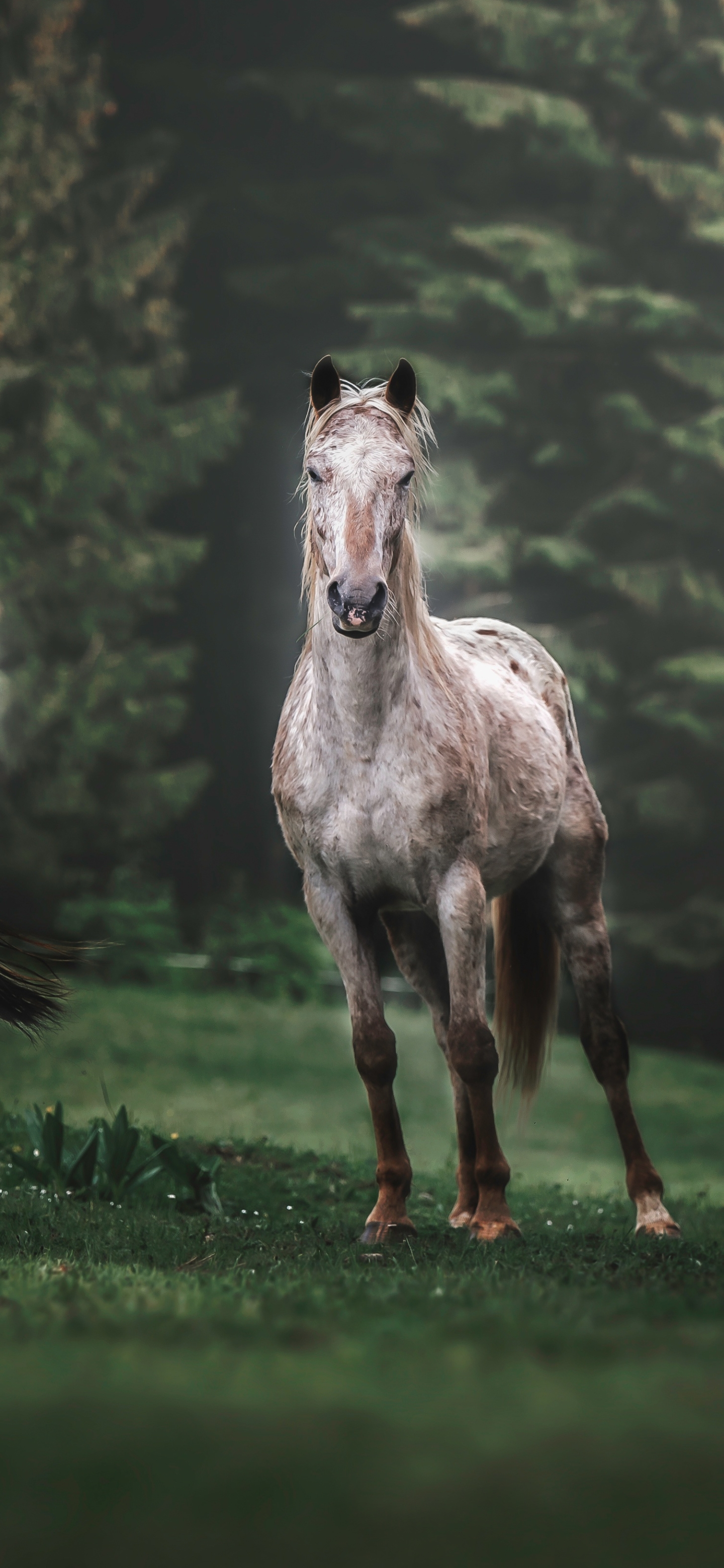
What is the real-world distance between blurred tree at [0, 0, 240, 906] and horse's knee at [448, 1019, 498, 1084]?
7758mm

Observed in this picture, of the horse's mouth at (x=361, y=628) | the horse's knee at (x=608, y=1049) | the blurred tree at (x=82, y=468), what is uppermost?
the blurred tree at (x=82, y=468)

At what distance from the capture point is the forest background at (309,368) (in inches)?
447

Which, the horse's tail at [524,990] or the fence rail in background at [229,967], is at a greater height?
the fence rail in background at [229,967]

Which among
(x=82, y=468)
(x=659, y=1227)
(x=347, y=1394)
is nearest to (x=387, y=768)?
(x=659, y=1227)

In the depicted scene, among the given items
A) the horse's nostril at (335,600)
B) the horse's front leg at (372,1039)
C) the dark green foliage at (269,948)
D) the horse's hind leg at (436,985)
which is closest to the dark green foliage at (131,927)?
the dark green foliage at (269,948)

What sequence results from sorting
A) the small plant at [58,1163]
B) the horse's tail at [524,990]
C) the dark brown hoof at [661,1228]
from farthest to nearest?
the horse's tail at [524,990] < the dark brown hoof at [661,1228] < the small plant at [58,1163]

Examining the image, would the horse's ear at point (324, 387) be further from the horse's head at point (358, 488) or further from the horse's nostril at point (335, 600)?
the horse's nostril at point (335, 600)

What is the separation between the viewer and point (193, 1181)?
4316mm

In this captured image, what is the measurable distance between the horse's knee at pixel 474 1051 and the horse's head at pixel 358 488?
3.91 feet

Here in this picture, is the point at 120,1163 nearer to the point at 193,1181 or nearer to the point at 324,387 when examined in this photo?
the point at 193,1181

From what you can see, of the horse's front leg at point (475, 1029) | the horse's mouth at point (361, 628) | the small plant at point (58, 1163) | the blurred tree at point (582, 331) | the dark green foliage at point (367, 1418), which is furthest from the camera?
the blurred tree at point (582, 331)

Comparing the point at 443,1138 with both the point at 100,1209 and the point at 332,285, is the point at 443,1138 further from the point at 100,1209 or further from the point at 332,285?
the point at 332,285

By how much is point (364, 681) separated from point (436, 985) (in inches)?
52.4

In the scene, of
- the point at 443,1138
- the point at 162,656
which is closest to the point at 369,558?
the point at 443,1138
